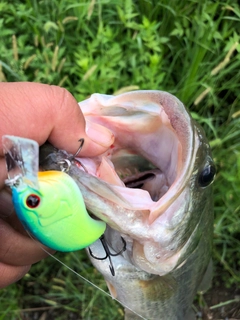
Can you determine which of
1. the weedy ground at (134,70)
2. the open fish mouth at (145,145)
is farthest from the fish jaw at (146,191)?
the weedy ground at (134,70)

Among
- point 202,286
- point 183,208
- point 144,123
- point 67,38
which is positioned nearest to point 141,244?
point 183,208

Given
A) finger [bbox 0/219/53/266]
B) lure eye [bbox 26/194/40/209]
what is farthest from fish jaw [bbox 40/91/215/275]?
finger [bbox 0/219/53/266]

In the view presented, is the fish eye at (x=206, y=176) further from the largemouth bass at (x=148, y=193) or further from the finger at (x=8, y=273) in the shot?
the finger at (x=8, y=273)

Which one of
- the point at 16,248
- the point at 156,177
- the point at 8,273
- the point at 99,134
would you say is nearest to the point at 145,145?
the point at 156,177

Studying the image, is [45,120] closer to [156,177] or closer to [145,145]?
[145,145]

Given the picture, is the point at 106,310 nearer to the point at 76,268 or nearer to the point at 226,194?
the point at 76,268

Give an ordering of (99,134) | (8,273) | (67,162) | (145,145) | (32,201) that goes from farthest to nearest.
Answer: (8,273) → (145,145) → (99,134) → (67,162) → (32,201)

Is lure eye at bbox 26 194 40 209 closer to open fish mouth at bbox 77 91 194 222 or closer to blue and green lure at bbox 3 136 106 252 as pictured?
blue and green lure at bbox 3 136 106 252
